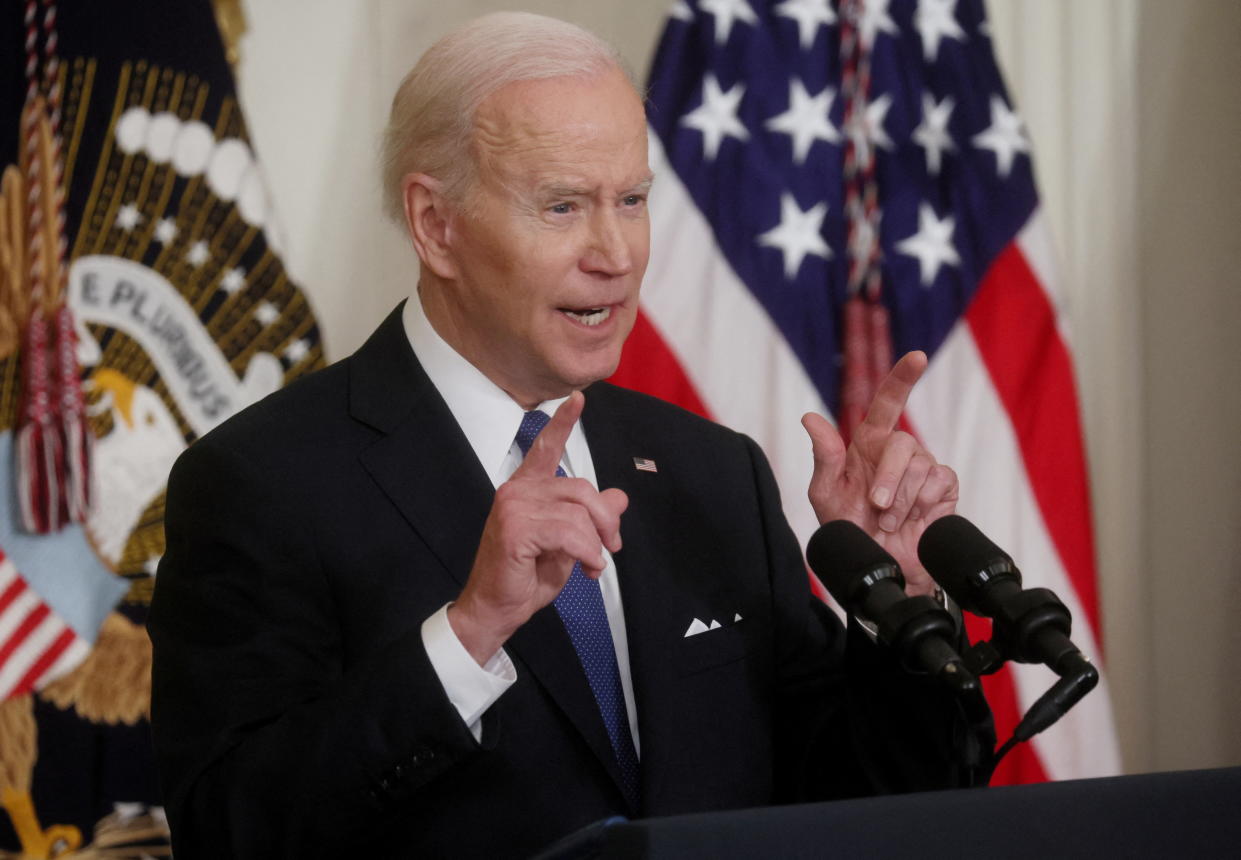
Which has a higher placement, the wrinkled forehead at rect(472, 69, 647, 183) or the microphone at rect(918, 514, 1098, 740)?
the wrinkled forehead at rect(472, 69, 647, 183)

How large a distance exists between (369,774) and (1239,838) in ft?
2.61

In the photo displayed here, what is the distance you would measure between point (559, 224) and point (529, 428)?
261mm

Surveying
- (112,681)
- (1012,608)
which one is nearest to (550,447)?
(1012,608)

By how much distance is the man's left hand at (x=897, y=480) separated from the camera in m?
1.67

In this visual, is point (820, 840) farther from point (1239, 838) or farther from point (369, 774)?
point (369, 774)

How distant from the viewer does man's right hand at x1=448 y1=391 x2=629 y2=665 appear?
4.45ft

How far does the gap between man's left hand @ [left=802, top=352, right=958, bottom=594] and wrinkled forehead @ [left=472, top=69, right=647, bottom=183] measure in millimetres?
409

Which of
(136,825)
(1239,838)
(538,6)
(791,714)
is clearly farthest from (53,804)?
(1239,838)

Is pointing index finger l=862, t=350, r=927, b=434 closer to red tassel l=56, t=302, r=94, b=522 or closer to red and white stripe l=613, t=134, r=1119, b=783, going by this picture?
red and white stripe l=613, t=134, r=1119, b=783

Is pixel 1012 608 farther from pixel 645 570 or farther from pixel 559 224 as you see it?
pixel 559 224

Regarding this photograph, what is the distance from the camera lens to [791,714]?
194 cm

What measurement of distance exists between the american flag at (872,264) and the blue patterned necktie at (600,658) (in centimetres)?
140

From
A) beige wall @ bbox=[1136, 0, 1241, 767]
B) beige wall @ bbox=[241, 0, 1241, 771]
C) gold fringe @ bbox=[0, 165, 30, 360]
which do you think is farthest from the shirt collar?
beige wall @ bbox=[1136, 0, 1241, 767]

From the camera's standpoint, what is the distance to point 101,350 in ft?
9.32
